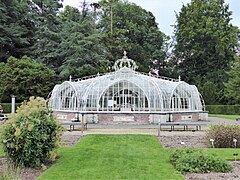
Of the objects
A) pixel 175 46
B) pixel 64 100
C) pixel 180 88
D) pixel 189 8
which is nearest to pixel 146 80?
pixel 180 88

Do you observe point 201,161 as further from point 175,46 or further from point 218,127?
point 175,46

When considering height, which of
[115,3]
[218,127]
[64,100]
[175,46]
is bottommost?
[218,127]

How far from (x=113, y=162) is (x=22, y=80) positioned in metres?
28.2

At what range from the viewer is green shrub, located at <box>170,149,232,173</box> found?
7.97m

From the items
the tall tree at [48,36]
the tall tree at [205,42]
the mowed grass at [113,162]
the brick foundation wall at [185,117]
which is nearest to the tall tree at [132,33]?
the tall tree at [205,42]

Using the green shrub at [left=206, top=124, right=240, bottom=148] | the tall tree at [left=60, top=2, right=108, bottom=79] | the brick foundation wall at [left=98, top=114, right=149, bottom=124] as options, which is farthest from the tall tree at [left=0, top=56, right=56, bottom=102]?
the green shrub at [left=206, top=124, right=240, bottom=148]

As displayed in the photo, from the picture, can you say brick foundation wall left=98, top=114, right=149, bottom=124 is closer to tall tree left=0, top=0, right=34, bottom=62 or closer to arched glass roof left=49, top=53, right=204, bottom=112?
arched glass roof left=49, top=53, right=204, bottom=112

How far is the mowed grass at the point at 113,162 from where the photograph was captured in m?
7.63

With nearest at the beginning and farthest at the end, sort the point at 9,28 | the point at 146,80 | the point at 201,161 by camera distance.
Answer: the point at 201,161, the point at 146,80, the point at 9,28

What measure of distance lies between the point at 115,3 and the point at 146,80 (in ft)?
104

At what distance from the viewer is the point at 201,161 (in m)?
8.16

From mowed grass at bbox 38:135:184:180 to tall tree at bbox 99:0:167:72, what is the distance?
104 feet

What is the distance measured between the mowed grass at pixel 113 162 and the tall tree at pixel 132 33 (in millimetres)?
31555

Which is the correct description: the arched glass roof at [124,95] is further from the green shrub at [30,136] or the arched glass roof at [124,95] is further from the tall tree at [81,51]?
the green shrub at [30,136]
